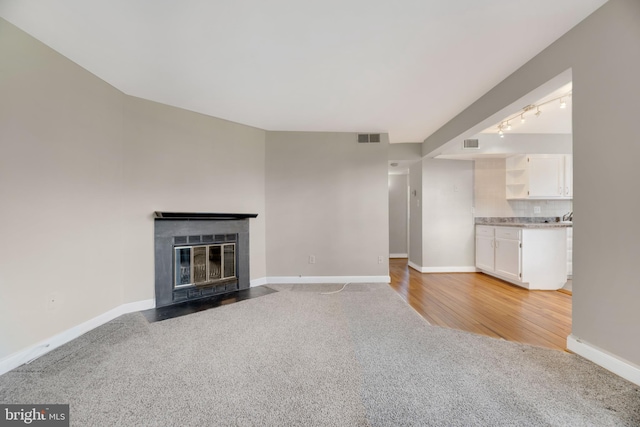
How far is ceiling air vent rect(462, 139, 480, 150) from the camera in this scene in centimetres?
424

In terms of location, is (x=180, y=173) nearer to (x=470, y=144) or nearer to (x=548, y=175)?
(x=470, y=144)

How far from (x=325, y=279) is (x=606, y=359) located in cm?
289

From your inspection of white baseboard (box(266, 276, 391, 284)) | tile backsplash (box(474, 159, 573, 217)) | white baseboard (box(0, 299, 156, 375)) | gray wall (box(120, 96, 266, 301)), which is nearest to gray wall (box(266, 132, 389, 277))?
white baseboard (box(266, 276, 391, 284))

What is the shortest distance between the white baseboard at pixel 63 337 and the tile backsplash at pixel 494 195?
547 centimetres

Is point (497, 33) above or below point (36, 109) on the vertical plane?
above

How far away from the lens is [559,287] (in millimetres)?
3533

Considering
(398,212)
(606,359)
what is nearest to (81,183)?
(606,359)

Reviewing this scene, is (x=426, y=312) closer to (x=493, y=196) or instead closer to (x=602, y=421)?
(x=602, y=421)

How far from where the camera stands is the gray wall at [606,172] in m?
1.48

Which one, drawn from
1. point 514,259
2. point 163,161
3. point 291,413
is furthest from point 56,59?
point 514,259

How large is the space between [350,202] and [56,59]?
136 inches

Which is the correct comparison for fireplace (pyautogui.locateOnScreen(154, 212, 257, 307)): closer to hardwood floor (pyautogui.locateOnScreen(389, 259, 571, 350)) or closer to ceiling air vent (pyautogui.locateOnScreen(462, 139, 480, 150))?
hardwood floor (pyautogui.locateOnScreen(389, 259, 571, 350))

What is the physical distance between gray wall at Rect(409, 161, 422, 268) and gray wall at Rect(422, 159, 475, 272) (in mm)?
128

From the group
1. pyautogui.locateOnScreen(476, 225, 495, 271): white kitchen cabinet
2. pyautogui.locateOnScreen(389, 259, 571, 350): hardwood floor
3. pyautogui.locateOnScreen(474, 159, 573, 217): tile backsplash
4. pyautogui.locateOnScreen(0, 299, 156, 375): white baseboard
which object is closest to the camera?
pyautogui.locateOnScreen(0, 299, 156, 375): white baseboard
